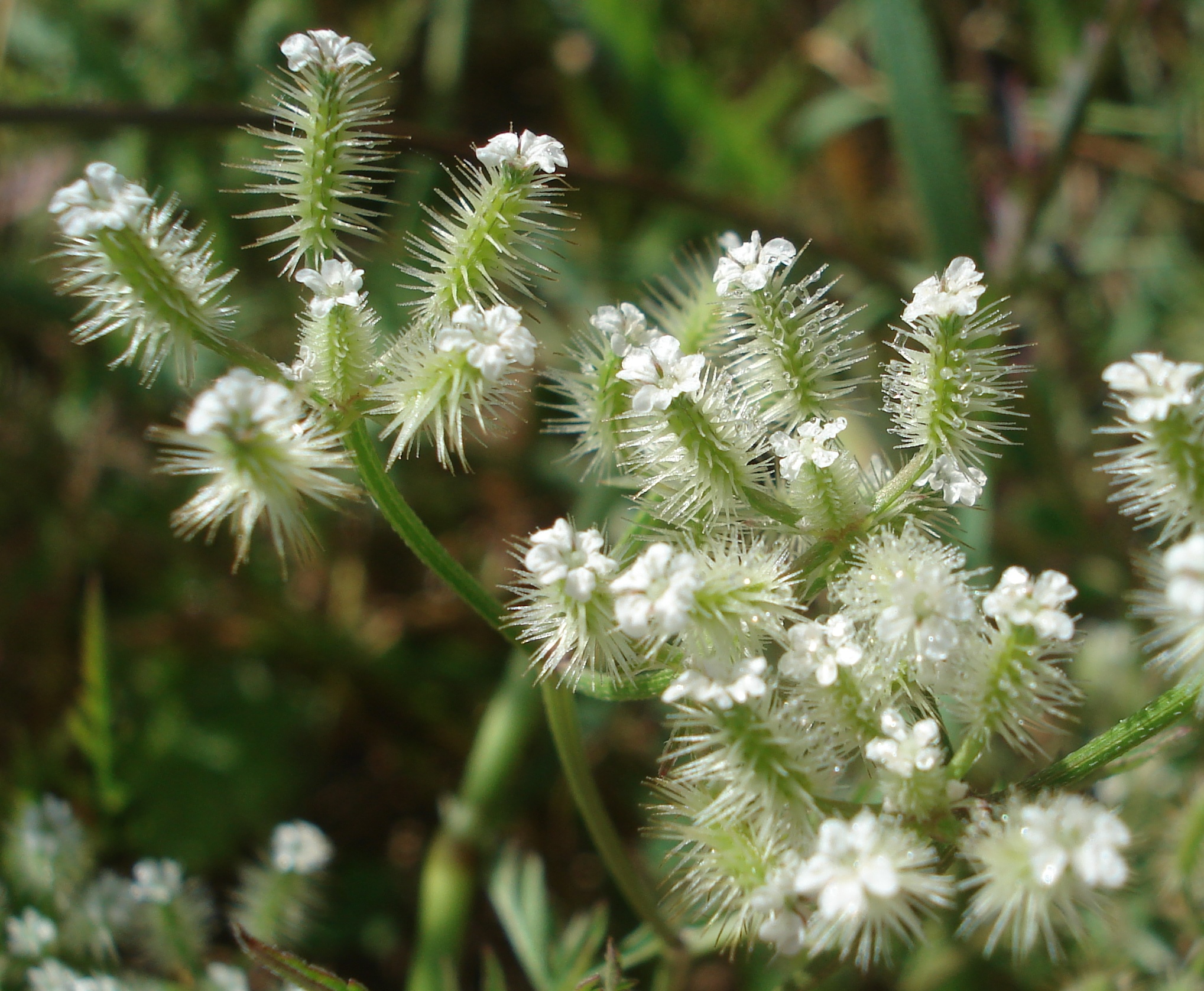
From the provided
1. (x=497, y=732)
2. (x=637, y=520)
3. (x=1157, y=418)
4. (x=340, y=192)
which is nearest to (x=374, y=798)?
(x=497, y=732)

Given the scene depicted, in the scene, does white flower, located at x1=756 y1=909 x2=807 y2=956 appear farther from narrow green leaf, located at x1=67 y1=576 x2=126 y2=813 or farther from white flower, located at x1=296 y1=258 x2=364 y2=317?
narrow green leaf, located at x1=67 y1=576 x2=126 y2=813

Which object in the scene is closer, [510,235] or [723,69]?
[510,235]

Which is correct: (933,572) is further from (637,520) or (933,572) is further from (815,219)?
(815,219)

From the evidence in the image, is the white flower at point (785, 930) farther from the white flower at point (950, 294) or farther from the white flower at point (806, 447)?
the white flower at point (950, 294)

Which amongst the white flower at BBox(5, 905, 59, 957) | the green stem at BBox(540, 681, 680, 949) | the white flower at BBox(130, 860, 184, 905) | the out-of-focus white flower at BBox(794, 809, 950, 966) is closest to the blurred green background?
the white flower at BBox(5, 905, 59, 957)

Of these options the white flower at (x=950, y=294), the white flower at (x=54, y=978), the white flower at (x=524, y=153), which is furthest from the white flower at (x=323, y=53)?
the white flower at (x=54, y=978)

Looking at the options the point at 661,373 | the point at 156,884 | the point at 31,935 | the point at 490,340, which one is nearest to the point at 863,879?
the point at 661,373

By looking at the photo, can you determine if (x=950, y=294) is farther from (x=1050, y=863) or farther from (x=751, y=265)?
(x=1050, y=863)
